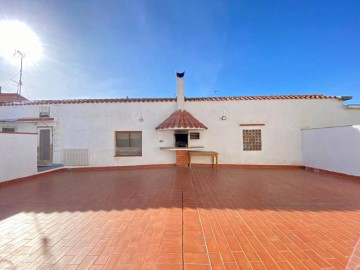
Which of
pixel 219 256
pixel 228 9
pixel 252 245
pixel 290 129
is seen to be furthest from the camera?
pixel 290 129

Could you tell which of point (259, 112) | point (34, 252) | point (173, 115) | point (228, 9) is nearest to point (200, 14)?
point (228, 9)

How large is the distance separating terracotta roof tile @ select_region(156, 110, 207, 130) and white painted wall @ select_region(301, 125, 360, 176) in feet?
21.9

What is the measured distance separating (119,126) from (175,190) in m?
7.27

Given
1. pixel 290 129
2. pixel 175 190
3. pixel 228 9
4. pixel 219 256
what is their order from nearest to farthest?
pixel 219 256 → pixel 175 190 → pixel 228 9 → pixel 290 129

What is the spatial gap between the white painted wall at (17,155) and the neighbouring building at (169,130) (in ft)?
8.68

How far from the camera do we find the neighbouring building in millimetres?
11219

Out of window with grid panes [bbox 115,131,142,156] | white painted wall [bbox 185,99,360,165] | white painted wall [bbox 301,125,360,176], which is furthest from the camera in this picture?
window with grid panes [bbox 115,131,142,156]

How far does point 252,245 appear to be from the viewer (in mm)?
3000

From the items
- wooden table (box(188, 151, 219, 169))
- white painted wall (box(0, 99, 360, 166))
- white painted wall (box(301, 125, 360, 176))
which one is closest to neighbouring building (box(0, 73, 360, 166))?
white painted wall (box(0, 99, 360, 166))

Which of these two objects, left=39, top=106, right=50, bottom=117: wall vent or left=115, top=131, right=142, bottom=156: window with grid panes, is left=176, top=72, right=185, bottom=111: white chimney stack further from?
left=39, top=106, right=50, bottom=117: wall vent

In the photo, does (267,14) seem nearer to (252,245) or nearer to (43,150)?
(252,245)

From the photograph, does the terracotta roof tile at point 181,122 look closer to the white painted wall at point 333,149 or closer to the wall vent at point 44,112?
the white painted wall at point 333,149

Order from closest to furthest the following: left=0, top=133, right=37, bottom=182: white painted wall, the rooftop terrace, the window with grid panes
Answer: the rooftop terrace
left=0, top=133, right=37, bottom=182: white painted wall
the window with grid panes

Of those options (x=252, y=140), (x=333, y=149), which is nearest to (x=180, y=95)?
(x=252, y=140)
